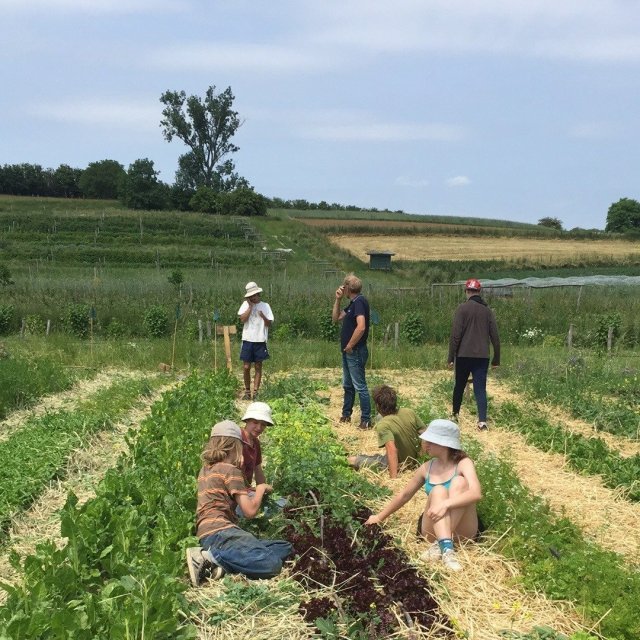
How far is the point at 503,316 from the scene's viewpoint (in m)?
22.7

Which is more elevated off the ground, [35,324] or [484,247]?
[484,247]

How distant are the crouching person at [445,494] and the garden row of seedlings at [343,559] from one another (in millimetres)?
300

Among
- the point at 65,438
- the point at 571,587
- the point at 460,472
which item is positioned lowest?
the point at 65,438

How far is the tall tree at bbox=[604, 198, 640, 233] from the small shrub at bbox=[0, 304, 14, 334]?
94.7m

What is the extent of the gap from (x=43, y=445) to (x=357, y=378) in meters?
3.77

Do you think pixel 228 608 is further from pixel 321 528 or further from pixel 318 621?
pixel 321 528

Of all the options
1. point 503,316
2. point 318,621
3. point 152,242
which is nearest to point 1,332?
point 503,316

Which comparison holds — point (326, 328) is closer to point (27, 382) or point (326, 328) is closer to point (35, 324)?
point (35, 324)

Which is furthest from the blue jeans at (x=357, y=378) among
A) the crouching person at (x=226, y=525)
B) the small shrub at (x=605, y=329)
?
the small shrub at (x=605, y=329)

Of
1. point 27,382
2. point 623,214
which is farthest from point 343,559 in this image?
point 623,214

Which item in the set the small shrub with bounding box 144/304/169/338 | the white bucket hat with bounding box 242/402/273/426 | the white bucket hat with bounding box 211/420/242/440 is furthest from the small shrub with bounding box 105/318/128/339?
the white bucket hat with bounding box 211/420/242/440

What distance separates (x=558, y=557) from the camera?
477cm

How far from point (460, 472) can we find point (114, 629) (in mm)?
2644

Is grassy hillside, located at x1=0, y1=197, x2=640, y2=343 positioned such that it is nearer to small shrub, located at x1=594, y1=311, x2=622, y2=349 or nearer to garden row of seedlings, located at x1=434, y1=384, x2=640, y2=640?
small shrub, located at x1=594, y1=311, x2=622, y2=349
